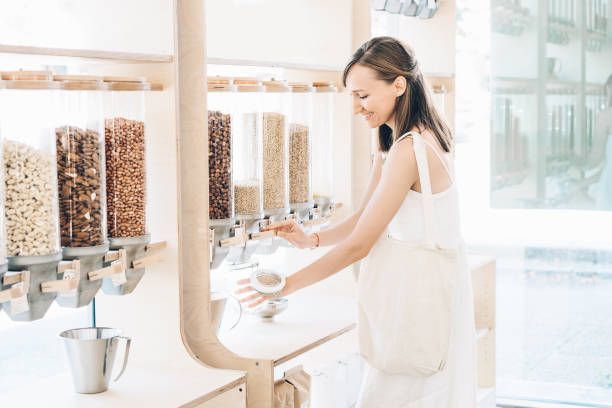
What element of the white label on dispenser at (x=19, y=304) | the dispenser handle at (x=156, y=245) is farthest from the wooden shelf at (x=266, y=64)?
the white label on dispenser at (x=19, y=304)

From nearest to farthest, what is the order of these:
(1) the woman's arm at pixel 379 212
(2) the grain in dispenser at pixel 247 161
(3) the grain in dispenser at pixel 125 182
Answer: (3) the grain in dispenser at pixel 125 182 → (1) the woman's arm at pixel 379 212 → (2) the grain in dispenser at pixel 247 161

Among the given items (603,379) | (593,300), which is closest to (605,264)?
(593,300)

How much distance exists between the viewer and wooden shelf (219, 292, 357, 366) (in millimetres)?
1970

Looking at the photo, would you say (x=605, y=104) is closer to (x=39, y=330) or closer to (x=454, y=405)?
(x=454, y=405)

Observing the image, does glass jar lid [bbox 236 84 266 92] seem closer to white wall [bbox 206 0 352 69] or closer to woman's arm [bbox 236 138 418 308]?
white wall [bbox 206 0 352 69]

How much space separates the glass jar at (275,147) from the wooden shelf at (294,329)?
338mm

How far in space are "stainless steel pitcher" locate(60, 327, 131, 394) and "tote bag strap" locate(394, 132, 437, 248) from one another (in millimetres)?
737

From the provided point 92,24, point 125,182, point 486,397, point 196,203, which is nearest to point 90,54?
point 92,24

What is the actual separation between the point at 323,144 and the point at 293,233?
0.50m

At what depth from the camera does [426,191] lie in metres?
1.79

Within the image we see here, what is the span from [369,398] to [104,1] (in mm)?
1164

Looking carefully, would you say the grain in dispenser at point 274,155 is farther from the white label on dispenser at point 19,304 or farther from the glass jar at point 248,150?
the white label on dispenser at point 19,304

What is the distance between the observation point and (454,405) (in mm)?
1928

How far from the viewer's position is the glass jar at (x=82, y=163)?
1.58 m
